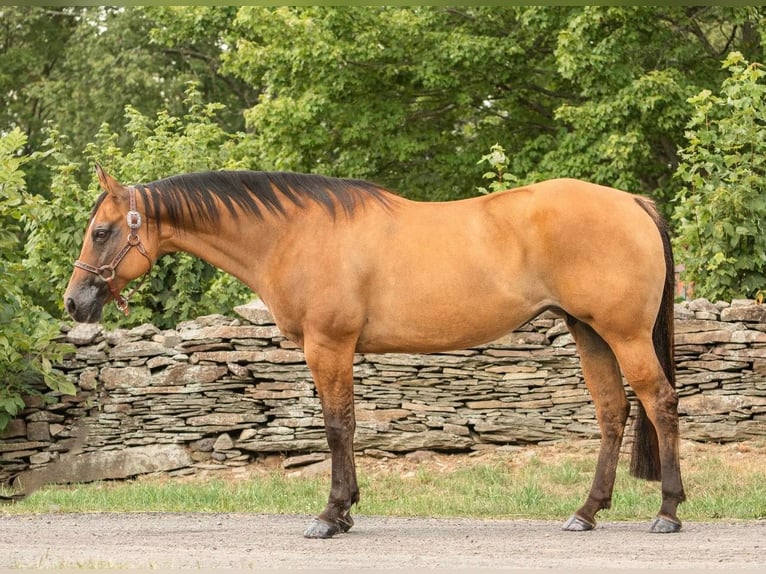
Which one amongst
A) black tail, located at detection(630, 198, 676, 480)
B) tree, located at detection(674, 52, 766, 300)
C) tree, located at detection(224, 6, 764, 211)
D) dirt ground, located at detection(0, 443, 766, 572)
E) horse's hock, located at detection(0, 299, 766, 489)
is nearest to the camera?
dirt ground, located at detection(0, 443, 766, 572)

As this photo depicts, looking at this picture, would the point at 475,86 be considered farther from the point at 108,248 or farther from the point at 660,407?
the point at 660,407

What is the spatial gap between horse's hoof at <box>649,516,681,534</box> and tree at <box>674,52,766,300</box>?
4.15m

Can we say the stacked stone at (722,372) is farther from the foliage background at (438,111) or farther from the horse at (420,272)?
the horse at (420,272)

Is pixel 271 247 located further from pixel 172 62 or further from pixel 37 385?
pixel 172 62

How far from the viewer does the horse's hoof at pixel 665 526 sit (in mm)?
6461

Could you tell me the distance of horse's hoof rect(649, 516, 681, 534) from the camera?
6.46 metres

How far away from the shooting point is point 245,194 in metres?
6.96

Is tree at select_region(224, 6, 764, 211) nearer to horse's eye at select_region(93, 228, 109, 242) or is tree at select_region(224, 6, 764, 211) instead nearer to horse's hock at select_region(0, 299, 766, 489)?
horse's hock at select_region(0, 299, 766, 489)

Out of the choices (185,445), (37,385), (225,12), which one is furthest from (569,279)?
(225,12)

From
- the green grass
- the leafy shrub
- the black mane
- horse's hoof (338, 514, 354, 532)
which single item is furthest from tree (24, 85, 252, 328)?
horse's hoof (338, 514, 354, 532)

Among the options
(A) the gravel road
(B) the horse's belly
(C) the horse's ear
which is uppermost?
(C) the horse's ear

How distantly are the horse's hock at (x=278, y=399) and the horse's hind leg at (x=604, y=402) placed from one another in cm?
300

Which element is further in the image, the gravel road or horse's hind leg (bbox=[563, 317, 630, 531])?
horse's hind leg (bbox=[563, 317, 630, 531])

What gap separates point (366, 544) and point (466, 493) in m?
2.54
